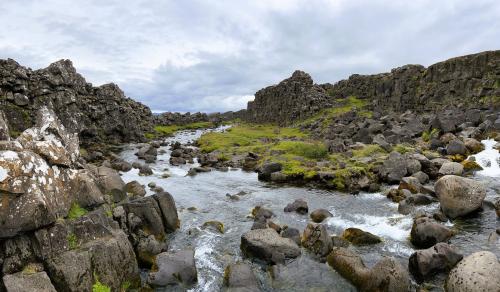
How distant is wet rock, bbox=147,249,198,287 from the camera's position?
2119 centimetres

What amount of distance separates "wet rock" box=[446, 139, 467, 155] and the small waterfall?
1.80m

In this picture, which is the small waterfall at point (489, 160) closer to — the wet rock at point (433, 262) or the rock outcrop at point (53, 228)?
the wet rock at point (433, 262)

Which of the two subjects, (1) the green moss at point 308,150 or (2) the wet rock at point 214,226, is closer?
(2) the wet rock at point 214,226

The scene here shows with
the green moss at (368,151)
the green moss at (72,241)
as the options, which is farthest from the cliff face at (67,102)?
the green moss at (72,241)

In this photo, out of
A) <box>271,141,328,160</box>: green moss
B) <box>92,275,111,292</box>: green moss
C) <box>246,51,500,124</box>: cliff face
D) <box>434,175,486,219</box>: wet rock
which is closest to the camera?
<box>92,275,111,292</box>: green moss

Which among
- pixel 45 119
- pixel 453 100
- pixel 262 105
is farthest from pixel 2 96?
pixel 262 105

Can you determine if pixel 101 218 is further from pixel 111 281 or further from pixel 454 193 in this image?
pixel 454 193

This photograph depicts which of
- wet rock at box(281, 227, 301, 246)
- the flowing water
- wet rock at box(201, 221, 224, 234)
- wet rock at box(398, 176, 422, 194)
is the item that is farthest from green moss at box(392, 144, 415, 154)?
wet rock at box(201, 221, 224, 234)

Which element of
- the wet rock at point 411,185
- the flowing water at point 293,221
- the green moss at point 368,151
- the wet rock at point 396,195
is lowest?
the flowing water at point 293,221

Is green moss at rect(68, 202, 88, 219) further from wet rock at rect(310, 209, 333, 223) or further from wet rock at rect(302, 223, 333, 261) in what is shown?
wet rock at rect(310, 209, 333, 223)

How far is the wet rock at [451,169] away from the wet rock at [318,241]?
24.3 meters

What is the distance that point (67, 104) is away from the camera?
90.0 meters

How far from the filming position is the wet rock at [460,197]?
30.1 meters

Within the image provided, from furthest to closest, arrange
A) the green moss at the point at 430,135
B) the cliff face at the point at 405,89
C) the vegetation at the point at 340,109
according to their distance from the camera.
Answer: the vegetation at the point at 340,109
the cliff face at the point at 405,89
the green moss at the point at 430,135
